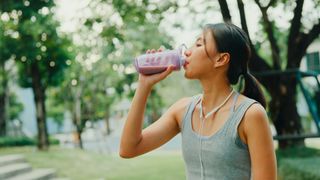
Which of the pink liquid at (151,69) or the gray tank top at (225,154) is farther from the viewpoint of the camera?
the pink liquid at (151,69)

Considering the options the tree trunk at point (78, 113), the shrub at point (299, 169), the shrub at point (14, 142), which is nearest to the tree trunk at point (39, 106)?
the shrub at point (14, 142)

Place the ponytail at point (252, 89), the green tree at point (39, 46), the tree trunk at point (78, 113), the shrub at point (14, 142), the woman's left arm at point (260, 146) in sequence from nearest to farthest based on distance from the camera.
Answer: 1. the woman's left arm at point (260, 146)
2. the ponytail at point (252, 89)
3. the green tree at point (39, 46)
4. the shrub at point (14, 142)
5. the tree trunk at point (78, 113)

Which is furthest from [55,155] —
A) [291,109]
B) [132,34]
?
[132,34]

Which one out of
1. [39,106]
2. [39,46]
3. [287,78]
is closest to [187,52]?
[287,78]

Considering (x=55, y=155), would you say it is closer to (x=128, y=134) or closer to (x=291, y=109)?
(x=291, y=109)

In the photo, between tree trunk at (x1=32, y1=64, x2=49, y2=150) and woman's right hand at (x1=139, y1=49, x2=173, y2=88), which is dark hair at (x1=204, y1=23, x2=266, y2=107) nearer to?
woman's right hand at (x1=139, y1=49, x2=173, y2=88)

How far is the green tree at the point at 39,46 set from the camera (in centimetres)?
1498

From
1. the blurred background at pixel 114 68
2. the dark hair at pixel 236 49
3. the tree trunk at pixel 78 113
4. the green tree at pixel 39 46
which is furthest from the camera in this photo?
the tree trunk at pixel 78 113

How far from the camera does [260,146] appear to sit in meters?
1.60

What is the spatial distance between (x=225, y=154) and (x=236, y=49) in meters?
0.37

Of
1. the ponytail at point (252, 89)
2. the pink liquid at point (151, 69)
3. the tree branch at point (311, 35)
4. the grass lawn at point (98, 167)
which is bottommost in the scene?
the grass lawn at point (98, 167)

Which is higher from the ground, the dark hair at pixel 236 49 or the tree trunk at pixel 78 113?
the dark hair at pixel 236 49

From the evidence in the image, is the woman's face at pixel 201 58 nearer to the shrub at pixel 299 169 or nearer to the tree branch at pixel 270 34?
the shrub at pixel 299 169

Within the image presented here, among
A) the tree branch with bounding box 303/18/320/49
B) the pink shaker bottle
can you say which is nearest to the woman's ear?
the pink shaker bottle
